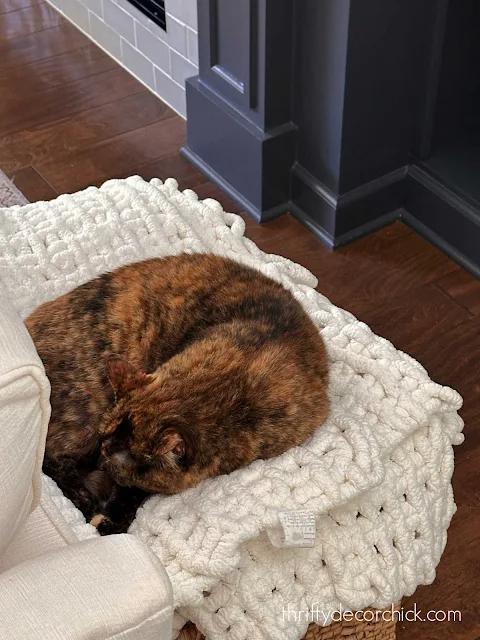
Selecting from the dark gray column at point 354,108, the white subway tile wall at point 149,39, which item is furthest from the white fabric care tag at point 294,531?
the white subway tile wall at point 149,39

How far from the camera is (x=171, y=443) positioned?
102 centimetres

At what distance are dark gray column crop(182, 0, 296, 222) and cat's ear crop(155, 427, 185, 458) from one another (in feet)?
3.29

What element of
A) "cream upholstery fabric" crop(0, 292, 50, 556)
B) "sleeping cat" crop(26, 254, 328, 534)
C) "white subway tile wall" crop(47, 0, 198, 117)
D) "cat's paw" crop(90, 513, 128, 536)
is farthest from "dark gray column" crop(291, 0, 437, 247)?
"cream upholstery fabric" crop(0, 292, 50, 556)

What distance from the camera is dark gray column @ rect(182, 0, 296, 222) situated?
5.74 ft

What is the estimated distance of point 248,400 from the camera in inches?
43.9

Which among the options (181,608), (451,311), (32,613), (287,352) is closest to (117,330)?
(287,352)

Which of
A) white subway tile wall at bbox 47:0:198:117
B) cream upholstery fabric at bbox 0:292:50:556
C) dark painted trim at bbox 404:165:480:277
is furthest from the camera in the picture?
white subway tile wall at bbox 47:0:198:117

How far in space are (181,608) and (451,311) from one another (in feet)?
3.28

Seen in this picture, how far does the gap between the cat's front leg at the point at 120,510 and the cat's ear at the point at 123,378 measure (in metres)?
0.14

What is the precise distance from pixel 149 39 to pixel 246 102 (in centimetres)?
62

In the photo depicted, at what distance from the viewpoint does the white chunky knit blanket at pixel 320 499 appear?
41.1 inches

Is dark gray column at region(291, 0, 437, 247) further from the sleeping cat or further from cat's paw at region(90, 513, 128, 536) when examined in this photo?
cat's paw at region(90, 513, 128, 536)

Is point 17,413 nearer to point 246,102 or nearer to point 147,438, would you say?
point 147,438

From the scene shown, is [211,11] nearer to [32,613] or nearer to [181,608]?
[181,608]
